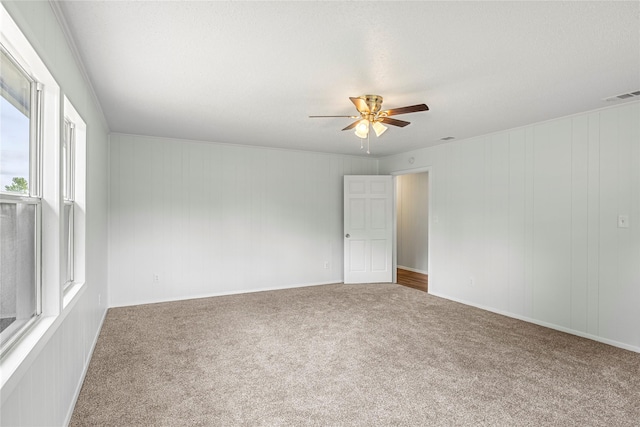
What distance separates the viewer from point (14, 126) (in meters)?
1.61

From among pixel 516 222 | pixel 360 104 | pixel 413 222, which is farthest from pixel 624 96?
pixel 413 222

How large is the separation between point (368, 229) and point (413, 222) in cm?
183

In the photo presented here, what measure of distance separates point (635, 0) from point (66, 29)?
3.01m

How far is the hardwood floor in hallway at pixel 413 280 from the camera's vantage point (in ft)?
20.4

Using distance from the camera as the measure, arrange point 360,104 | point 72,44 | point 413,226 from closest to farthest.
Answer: point 72,44 → point 360,104 → point 413,226

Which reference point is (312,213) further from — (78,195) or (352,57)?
(352,57)

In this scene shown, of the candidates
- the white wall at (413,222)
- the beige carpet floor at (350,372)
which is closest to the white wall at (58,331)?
the beige carpet floor at (350,372)

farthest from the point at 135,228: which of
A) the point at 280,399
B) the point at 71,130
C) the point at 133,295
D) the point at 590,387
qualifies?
the point at 590,387

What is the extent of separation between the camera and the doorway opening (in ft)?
24.4

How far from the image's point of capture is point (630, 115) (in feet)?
11.0

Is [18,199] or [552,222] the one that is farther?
[552,222]

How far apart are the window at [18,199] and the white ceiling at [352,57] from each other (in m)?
0.54

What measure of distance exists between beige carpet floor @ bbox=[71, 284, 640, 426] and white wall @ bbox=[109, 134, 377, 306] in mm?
882

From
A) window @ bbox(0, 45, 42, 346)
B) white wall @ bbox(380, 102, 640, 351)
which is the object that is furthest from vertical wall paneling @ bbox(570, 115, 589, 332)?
window @ bbox(0, 45, 42, 346)
